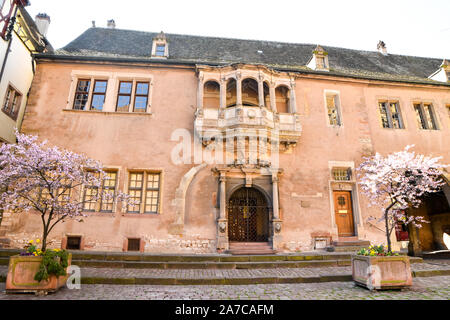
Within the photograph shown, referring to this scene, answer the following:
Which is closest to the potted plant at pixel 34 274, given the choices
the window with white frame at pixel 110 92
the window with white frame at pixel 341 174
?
the window with white frame at pixel 110 92

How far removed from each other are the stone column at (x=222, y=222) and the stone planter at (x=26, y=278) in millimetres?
5739

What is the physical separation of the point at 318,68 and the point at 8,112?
1519 centimetres

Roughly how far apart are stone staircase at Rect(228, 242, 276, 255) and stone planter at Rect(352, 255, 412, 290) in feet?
13.9

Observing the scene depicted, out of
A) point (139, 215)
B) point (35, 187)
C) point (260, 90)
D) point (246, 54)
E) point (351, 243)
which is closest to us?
point (35, 187)

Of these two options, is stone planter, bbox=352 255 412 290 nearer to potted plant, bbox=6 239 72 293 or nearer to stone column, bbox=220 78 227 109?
potted plant, bbox=6 239 72 293

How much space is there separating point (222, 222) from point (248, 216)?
1.46 m

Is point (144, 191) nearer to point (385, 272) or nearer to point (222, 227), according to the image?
point (222, 227)

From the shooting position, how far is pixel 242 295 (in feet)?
18.9

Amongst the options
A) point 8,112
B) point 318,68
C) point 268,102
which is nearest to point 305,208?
point 268,102

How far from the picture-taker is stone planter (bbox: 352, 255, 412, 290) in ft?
19.9

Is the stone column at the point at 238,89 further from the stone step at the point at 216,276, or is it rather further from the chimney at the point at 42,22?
the chimney at the point at 42,22

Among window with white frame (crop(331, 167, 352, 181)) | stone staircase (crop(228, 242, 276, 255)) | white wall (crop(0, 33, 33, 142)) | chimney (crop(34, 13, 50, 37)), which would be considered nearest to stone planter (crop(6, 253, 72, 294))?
stone staircase (crop(228, 242, 276, 255))

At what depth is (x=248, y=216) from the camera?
36.9 feet

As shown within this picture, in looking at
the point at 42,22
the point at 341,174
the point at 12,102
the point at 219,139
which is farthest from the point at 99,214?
the point at 42,22
